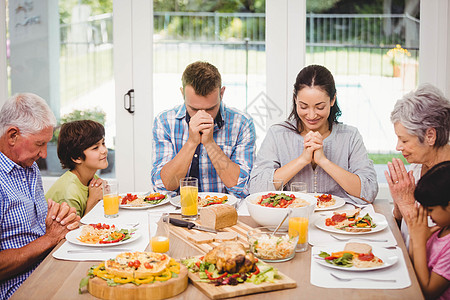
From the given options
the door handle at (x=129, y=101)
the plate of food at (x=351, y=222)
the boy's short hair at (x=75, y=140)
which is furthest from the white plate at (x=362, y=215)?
the door handle at (x=129, y=101)

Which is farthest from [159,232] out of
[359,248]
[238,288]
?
[359,248]

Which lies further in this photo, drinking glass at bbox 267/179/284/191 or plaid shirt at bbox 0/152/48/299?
drinking glass at bbox 267/179/284/191

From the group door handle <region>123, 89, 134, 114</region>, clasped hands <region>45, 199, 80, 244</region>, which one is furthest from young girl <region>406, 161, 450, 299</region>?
door handle <region>123, 89, 134, 114</region>

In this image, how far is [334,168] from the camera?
251cm

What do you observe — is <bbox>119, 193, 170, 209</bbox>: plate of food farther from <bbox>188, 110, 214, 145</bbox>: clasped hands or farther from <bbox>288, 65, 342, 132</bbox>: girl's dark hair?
<bbox>288, 65, 342, 132</bbox>: girl's dark hair

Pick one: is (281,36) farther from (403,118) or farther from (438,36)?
(403,118)

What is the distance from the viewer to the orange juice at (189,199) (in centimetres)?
212

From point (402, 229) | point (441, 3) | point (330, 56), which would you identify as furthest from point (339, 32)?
point (402, 229)

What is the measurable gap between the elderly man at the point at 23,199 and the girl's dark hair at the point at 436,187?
51.0 inches

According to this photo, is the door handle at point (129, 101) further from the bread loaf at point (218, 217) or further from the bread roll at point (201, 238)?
the bread roll at point (201, 238)

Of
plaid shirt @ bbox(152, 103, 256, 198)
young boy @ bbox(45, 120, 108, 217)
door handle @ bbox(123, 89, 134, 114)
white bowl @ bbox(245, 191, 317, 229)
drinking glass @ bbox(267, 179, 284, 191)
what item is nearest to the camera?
white bowl @ bbox(245, 191, 317, 229)

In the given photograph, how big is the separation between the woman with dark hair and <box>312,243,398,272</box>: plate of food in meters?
0.78

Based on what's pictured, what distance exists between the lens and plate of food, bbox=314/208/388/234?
6.40 feet

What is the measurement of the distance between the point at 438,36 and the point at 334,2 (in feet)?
2.51
